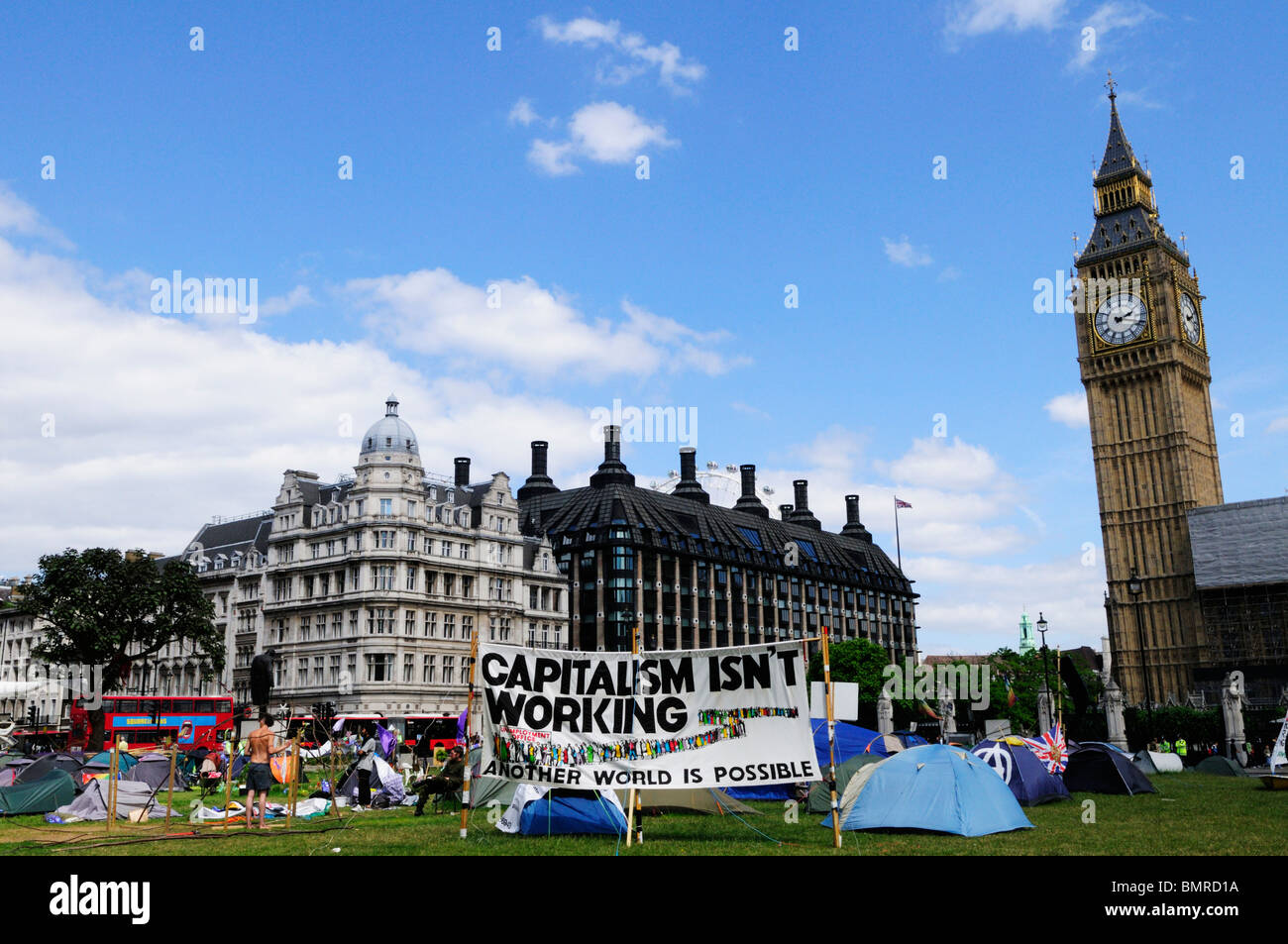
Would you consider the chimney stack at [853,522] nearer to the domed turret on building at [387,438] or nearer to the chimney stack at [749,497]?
the chimney stack at [749,497]

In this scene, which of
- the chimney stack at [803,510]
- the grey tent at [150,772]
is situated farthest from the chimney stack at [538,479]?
the grey tent at [150,772]

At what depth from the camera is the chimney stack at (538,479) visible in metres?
111

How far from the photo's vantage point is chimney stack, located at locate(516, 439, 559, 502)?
364ft

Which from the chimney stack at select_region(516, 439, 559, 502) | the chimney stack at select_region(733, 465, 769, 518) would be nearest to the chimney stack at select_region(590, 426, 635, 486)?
the chimney stack at select_region(516, 439, 559, 502)

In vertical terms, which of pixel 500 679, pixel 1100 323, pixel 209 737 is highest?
pixel 1100 323

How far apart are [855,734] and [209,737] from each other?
128ft

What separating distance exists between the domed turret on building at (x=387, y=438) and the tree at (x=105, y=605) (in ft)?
54.9

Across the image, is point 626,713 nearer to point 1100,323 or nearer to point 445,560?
point 445,560

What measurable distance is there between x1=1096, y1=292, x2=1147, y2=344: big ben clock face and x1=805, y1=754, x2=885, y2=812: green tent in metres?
93.5

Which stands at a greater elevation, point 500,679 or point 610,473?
point 610,473

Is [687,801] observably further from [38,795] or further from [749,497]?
[749,497]

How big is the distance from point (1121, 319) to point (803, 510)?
47847 millimetres
